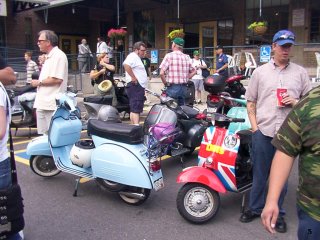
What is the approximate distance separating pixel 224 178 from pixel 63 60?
103 inches

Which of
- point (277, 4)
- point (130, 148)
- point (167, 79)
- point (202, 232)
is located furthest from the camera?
point (277, 4)

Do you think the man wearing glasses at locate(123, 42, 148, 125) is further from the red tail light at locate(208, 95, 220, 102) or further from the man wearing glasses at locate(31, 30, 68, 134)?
the man wearing glasses at locate(31, 30, 68, 134)

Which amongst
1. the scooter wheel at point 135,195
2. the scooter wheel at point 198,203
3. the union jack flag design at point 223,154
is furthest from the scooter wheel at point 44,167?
the union jack flag design at point 223,154

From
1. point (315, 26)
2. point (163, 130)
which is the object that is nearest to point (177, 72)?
point (163, 130)

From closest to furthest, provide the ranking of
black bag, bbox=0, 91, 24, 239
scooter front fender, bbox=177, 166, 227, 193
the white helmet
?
black bag, bbox=0, 91, 24, 239 < scooter front fender, bbox=177, 166, 227, 193 < the white helmet

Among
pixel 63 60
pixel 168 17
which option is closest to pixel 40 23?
pixel 168 17

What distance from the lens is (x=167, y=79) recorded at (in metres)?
7.20

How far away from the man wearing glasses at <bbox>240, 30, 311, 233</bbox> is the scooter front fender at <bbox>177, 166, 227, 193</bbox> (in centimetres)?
34

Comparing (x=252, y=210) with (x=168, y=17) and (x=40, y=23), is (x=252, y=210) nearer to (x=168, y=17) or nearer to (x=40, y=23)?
(x=168, y=17)

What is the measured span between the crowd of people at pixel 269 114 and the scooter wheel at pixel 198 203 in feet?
1.17

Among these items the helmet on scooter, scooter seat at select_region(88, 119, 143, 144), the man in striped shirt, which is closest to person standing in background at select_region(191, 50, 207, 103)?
the man in striped shirt

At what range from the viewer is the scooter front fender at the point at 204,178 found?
3.67 metres

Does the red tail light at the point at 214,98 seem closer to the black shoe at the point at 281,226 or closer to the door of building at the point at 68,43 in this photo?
the black shoe at the point at 281,226

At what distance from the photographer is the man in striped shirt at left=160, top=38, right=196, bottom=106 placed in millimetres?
7098
